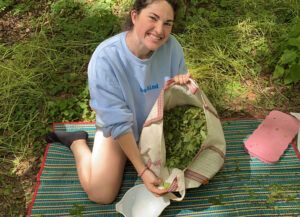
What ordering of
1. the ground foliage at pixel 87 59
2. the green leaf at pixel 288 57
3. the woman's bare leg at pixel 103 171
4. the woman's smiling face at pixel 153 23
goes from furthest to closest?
the green leaf at pixel 288 57 → the ground foliage at pixel 87 59 → the woman's bare leg at pixel 103 171 → the woman's smiling face at pixel 153 23

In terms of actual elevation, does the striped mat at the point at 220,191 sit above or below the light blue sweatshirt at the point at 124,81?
below

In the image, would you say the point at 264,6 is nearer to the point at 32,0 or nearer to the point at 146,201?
the point at 32,0

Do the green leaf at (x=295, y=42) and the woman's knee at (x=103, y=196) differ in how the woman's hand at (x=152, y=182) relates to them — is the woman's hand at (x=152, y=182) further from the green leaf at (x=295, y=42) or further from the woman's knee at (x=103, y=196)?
the green leaf at (x=295, y=42)

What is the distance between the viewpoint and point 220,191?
7.43ft

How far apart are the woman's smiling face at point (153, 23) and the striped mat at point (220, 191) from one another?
0.85 m

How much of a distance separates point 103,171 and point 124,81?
1.71 feet

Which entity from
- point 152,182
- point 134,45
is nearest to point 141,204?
point 152,182

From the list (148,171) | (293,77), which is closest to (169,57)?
(148,171)

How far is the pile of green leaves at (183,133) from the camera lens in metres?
2.20

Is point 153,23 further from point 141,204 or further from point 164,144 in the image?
point 141,204

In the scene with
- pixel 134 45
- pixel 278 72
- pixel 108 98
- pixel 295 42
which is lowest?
pixel 278 72

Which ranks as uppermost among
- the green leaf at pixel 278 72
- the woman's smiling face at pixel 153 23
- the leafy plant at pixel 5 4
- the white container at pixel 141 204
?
the woman's smiling face at pixel 153 23

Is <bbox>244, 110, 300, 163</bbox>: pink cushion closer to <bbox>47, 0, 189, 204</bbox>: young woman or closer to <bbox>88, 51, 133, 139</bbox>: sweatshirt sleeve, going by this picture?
<bbox>47, 0, 189, 204</bbox>: young woman

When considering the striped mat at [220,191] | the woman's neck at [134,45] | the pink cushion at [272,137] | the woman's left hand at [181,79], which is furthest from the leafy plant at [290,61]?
the woman's neck at [134,45]
